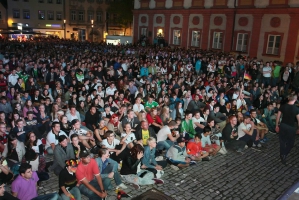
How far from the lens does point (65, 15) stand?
51.3 meters

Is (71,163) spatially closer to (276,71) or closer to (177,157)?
(177,157)

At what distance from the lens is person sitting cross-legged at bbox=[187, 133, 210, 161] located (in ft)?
28.6

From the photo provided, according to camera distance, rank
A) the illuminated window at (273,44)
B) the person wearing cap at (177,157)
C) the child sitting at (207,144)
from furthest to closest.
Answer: the illuminated window at (273,44) → the child sitting at (207,144) → the person wearing cap at (177,157)

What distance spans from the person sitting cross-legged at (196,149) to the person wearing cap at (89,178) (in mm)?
3218

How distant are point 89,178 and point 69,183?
1.51 ft

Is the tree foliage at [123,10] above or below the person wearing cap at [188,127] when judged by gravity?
above

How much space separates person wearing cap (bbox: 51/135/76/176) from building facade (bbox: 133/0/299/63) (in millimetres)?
22727

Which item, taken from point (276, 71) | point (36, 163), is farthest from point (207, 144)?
point (276, 71)

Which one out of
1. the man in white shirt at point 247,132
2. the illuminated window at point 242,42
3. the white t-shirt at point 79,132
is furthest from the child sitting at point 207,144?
the illuminated window at point 242,42

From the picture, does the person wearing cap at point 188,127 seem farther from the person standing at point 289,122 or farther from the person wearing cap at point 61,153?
the person wearing cap at point 61,153

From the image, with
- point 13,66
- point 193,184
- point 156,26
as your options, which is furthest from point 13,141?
point 156,26

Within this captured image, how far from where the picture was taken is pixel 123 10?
2036 inches

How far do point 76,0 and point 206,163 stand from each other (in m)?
49.7

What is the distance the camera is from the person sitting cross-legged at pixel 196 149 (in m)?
8.72
